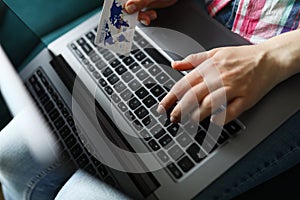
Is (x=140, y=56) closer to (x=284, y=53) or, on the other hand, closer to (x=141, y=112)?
(x=141, y=112)

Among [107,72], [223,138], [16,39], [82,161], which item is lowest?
[223,138]

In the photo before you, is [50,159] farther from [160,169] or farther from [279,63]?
[279,63]


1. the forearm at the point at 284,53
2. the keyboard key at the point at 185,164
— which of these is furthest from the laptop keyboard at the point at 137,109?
the forearm at the point at 284,53

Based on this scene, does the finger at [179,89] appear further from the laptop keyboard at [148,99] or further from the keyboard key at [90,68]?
the keyboard key at [90,68]

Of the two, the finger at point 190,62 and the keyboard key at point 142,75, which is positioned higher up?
the keyboard key at point 142,75

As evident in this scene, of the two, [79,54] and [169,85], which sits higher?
[79,54]

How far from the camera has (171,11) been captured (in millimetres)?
678

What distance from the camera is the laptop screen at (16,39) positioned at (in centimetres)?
65

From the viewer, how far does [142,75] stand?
2.02ft

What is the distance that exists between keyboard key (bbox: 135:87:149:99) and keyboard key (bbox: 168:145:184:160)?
10 cm

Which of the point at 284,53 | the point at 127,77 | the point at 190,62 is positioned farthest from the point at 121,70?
the point at 284,53

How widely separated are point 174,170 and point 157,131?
0.07 m

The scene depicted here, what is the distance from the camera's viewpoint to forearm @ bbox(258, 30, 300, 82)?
551 mm

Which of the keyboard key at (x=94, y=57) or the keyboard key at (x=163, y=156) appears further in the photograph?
the keyboard key at (x=94, y=57)
